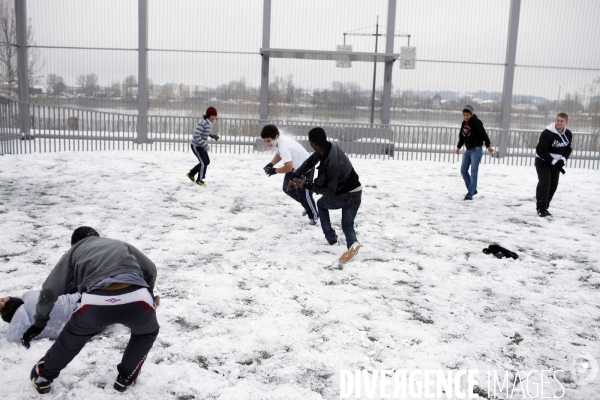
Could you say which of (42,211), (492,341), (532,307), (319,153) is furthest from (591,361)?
(42,211)

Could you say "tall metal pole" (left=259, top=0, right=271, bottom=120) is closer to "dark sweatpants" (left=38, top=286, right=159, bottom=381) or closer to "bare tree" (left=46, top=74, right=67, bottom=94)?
"bare tree" (left=46, top=74, right=67, bottom=94)

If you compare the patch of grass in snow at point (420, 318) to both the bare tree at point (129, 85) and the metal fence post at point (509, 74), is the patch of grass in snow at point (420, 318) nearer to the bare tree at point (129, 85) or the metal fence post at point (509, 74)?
the metal fence post at point (509, 74)

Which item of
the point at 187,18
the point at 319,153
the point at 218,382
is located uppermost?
the point at 187,18

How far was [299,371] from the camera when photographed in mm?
3670

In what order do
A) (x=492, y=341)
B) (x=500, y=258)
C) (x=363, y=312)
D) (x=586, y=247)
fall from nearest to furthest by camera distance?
(x=492, y=341), (x=363, y=312), (x=500, y=258), (x=586, y=247)

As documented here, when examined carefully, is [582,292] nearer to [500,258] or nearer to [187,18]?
[500,258]

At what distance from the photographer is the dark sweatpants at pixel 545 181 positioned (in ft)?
27.8

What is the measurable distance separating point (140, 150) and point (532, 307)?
522 inches

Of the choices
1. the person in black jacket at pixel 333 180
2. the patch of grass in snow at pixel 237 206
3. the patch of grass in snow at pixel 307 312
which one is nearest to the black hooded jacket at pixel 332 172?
the person in black jacket at pixel 333 180

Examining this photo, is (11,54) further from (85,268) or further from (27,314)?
Result: (85,268)

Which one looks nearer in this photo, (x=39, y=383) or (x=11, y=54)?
(x=39, y=383)

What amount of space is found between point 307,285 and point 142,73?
14000 millimetres

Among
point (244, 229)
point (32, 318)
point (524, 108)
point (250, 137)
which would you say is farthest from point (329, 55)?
point (32, 318)

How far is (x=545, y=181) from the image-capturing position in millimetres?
8531
